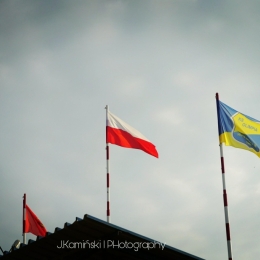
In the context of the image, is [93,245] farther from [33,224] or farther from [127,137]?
[33,224]

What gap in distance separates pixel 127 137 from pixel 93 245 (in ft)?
23.1

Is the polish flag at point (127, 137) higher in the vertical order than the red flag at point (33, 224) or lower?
higher

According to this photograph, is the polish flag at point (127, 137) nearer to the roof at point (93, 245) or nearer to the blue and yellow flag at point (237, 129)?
the blue and yellow flag at point (237, 129)

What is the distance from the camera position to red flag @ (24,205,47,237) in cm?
2453

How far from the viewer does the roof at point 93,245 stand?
591 inches

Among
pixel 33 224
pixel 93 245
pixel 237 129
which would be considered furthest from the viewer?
pixel 33 224

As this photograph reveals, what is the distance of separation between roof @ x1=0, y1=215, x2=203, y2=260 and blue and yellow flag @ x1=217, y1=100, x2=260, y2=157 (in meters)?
5.92

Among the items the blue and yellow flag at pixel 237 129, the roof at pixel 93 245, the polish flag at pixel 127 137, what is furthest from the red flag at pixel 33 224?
the blue and yellow flag at pixel 237 129

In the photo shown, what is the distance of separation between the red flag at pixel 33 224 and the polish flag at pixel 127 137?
6328 mm

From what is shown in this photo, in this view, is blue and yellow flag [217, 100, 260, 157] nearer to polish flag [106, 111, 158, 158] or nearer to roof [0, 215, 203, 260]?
polish flag [106, 111, 158, 158]

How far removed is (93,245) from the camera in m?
16.1

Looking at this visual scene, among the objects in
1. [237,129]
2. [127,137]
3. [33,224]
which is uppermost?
[127,137]

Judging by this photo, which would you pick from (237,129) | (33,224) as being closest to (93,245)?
(237,129)

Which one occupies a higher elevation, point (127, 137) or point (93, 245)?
point (127, 137)
